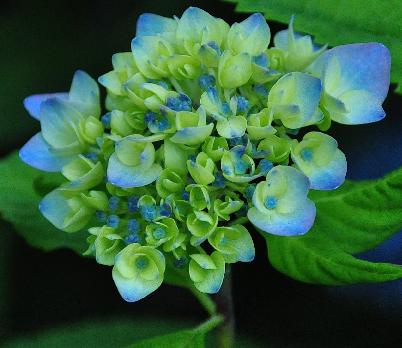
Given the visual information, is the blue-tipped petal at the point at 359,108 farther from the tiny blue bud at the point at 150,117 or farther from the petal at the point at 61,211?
the petal at the point at 61,211


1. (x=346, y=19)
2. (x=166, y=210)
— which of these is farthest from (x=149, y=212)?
(x=346, y=19)

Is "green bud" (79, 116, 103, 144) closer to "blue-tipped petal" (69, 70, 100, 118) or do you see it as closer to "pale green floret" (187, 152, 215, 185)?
"blue-tipped petal" (69, 70, 100, 118)

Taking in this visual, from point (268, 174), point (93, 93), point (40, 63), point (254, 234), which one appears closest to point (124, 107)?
point (93, 93)

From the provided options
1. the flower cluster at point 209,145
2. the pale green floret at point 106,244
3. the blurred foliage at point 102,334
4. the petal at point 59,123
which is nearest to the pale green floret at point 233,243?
the flower cluster at point 209,145

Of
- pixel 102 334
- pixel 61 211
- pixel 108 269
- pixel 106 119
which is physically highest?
pixel 106 119

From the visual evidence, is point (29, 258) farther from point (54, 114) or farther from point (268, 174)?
point (268, 174)

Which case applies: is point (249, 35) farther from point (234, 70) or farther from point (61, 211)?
point (61, 211)

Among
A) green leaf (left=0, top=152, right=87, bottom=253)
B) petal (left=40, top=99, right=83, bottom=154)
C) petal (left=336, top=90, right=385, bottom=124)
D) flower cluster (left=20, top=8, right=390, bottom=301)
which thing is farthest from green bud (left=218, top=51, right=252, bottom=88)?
green leaf (left=0, top=152, right=87, bottom=253)
